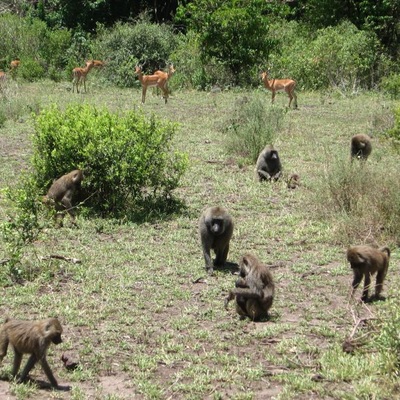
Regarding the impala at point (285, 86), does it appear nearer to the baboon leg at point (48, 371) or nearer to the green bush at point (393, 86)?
the green bush at point (393, 86)

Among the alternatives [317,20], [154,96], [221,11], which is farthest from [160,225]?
[317,20]

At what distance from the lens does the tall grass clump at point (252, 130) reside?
48.3 feet

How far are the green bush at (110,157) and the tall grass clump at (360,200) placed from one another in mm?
2277

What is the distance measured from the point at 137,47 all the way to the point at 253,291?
23701 millimetres

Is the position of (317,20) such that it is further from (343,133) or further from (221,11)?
(343,133)

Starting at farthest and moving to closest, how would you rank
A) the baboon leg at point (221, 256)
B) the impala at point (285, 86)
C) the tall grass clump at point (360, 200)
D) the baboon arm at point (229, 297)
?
1. the impala at point (285, 86)
2. the tall grass clump at point (360, 200)
3. the baboon leg at point (221, 256)
4. the baboon arm at point (229, 297)

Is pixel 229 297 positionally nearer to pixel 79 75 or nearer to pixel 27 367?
pixel 27 367

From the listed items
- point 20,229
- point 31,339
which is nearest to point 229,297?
point 31,339

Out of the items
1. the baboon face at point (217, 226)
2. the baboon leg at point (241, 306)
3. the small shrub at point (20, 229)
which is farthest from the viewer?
the baboon face at point (217, 226)

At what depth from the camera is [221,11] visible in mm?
26266

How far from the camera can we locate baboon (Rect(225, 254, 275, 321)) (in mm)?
7055

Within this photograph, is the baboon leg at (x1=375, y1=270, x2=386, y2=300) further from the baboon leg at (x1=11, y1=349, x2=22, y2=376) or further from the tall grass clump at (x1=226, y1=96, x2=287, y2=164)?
the tall grass clump at (x1=226, y1=96, x2=287, y2=164)

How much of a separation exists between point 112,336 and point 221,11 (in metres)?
21.2

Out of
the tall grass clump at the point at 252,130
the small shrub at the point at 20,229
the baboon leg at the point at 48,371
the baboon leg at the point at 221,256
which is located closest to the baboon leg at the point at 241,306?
the baboon leg at the point at 221,256
